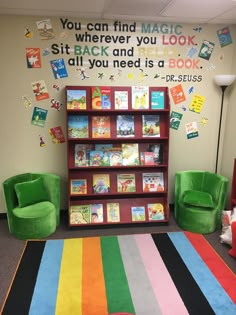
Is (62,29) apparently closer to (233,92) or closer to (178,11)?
(178,11)

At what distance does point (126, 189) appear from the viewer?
3.44 meters

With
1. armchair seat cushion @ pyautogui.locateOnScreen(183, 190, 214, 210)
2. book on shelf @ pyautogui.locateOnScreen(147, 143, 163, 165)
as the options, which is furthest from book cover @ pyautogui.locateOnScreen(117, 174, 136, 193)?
armchair seat cushion @ pyautogui.locateOnScreen(183, 190, 214, 210)

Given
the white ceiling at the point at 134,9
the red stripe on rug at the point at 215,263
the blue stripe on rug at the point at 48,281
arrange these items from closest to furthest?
the blue stripe on rug at the point at 48,281, the red stripe on rug at the point at 215,263, the white ceiling at the point at 134,9

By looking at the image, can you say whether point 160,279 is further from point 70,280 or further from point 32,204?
point 32,204

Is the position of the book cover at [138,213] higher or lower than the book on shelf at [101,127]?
lower

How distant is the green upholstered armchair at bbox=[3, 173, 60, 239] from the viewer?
9.90 ft

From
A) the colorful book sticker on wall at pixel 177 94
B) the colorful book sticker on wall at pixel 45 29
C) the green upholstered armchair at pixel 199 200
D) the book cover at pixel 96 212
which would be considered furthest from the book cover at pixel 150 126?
the colorful book sticker on wall at pixel 45 29

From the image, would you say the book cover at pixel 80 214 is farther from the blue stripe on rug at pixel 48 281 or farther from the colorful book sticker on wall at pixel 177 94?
the colorful book sticker on wall at pixel 177 94

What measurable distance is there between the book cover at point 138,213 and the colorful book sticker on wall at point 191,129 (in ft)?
3.89

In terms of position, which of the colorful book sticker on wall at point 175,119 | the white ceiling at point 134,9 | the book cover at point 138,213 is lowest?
the book cover at point 138,213

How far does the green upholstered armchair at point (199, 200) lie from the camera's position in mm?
3201

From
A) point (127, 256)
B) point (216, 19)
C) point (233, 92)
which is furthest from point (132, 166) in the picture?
point (216, 19)

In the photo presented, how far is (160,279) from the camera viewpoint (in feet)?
7.94

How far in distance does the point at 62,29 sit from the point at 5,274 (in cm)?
271
